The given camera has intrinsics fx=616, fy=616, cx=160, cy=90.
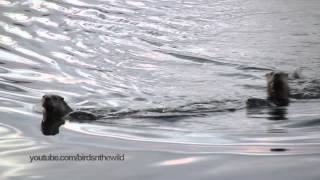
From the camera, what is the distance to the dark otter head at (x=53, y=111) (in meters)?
7.00

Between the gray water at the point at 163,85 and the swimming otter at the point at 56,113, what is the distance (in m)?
0.15

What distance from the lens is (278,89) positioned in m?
8.26

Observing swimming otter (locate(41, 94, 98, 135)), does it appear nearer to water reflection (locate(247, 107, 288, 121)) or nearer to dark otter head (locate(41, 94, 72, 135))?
dark otter head (locate(41, 94, 72, 135))

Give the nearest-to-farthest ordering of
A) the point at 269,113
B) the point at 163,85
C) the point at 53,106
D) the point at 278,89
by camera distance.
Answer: the point at 53,106
the point at 269,113
the point at 278,89
the point at 163,85

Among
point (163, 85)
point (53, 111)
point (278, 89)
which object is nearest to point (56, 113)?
point (53, 111)

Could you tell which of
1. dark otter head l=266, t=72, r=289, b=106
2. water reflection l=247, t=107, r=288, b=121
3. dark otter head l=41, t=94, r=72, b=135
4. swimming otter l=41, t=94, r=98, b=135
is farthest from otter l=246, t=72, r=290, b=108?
dark otter head l=41, t=94, r=72, b=135

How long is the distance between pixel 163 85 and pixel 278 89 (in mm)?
Result: 1851

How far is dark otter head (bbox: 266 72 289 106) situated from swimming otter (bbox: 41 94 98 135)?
8.06 feet

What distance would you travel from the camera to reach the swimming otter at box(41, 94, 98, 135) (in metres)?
7.04

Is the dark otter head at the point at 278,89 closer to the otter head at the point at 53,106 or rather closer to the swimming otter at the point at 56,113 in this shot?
the swimming otter at the point at 56,113

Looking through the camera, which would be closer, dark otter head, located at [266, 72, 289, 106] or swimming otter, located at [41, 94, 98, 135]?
swimming otter, located at [41, 94, 98, 135]

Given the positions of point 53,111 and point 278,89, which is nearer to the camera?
point 53,111

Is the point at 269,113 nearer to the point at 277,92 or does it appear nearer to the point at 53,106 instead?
the point at 277,92

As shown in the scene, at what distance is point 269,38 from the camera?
512 inches
